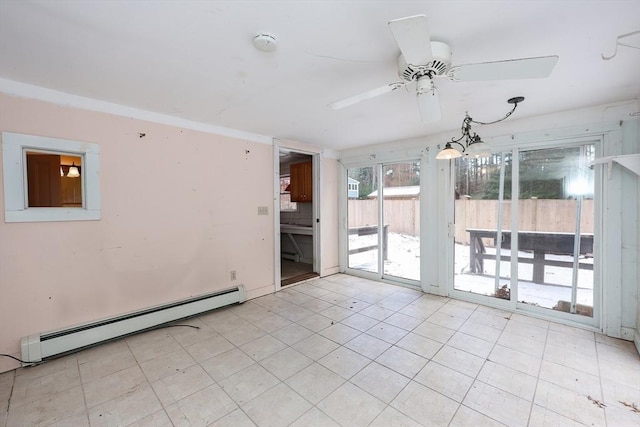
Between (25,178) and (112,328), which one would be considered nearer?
(25,178)

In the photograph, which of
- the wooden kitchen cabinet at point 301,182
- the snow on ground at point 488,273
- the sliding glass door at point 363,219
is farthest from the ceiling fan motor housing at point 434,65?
the wooden kitchen cabinet at point 301,182

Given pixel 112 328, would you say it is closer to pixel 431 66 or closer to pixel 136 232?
pixel 136 232

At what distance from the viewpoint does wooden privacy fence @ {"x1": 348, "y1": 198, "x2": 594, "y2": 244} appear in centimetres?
288

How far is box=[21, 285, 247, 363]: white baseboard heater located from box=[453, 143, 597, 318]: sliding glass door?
10.9 ft

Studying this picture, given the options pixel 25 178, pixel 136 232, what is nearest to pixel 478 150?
pixel 136 232

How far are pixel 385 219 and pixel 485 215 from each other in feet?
4.84

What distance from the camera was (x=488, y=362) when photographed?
84.8 inches

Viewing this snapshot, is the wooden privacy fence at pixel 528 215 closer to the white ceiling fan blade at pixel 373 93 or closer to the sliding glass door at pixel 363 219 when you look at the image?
the sliding glass door at pixel 363 219

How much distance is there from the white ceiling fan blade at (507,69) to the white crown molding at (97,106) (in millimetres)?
2731

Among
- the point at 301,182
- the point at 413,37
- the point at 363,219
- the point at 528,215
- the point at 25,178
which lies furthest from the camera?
the point at 301,182

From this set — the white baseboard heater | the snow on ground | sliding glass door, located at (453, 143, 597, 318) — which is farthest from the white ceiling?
the white baseboard heater

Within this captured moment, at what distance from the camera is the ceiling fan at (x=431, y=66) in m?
1.12

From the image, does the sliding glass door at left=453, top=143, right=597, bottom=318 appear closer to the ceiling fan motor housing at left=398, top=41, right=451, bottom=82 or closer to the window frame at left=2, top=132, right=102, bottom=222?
the ceiling fan motor housing at left=398, top=41, right=451, bottom=82

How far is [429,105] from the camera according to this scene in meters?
1.74
